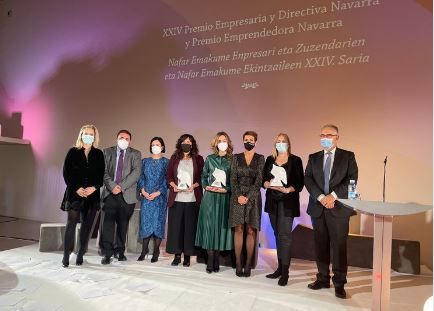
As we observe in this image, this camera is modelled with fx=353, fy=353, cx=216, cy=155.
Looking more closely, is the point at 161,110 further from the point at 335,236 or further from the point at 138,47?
the point at 335,236

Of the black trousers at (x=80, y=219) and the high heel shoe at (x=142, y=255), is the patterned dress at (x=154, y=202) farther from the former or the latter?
the black trousers at (x=80, y=219)

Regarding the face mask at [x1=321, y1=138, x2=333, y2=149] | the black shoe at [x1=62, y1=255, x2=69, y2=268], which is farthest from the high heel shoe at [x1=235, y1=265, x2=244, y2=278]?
the black shoe at [x1=62, y1=255, x2=69, y2=268]

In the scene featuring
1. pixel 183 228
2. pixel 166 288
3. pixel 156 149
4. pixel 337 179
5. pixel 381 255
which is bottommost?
pixel 166 288

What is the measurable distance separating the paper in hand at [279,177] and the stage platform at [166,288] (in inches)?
33.9

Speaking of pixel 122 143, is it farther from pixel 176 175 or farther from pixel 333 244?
pixel 333 244

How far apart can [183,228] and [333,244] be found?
4.77 ft

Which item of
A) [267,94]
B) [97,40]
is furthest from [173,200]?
[97,40]

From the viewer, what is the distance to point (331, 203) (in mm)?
2799

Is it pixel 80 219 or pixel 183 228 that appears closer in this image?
pixel 80 219

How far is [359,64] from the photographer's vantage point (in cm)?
413

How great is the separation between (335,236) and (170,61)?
11.7ft

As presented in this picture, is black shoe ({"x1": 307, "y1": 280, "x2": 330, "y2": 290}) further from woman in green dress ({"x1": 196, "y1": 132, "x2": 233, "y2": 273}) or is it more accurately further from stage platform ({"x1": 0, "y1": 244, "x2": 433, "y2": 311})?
woman in green dress ({"x1": 196, "y1": 132, "x2": 233, "y2": 273})

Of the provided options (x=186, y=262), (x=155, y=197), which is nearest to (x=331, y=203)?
(x=186, y=262)

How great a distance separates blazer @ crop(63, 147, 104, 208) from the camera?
10.9 ft
